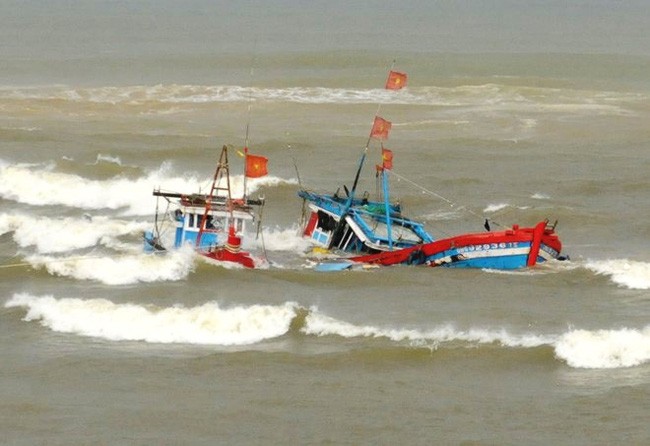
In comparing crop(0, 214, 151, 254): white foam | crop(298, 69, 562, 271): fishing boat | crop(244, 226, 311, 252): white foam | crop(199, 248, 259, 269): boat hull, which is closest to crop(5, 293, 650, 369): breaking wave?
crop(199, 248, 259, 269): boat hull

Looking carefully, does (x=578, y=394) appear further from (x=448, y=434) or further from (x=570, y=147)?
(x=570, y=147)

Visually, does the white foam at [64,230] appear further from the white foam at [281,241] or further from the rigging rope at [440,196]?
the rigging rope at [440,196]

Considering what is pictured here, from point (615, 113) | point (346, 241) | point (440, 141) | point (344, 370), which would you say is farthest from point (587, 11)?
point (344, 370)

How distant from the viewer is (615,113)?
63.6 meters

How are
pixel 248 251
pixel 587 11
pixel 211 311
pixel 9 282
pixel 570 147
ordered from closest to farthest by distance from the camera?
pixel 211 311 → pixel 9 282 → pixel 248 251 → pixel 570 147 → pixel 587 11

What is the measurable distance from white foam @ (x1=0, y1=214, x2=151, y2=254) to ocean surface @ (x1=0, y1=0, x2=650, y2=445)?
0.13m

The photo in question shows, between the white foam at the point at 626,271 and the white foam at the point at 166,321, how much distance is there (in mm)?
7601

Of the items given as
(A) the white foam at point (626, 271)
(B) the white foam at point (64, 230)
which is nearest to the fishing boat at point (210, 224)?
(B) the white foam at point (64, 230)

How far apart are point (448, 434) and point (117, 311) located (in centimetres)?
879

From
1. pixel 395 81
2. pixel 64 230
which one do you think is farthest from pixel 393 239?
pixel 64 230

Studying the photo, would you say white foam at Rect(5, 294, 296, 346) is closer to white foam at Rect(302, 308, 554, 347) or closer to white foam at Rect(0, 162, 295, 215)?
white foam at Rect(302, 308, 554, 347)

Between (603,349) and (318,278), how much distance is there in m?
8.82

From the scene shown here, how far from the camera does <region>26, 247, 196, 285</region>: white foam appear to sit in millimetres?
29594

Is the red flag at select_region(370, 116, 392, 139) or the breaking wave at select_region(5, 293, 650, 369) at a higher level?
the red flag at select_region(370, 116, 392, 139)
